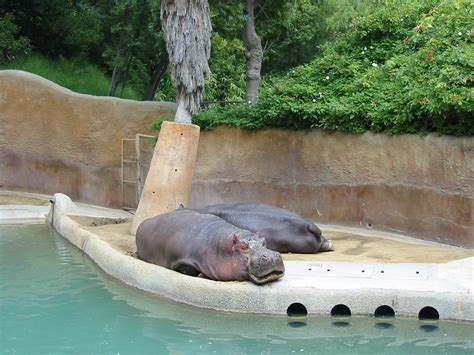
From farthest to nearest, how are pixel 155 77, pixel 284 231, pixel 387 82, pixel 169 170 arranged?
pixel 155 77 < pixel 387 82 < pixel 169 170 < pixel 284 231

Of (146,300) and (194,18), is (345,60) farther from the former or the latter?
(146,300)

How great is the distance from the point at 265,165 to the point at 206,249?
4458 millimetres

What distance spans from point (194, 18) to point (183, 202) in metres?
2.78

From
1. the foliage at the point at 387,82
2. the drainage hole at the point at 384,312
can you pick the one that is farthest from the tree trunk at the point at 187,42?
the drainage hole at the point at 384,312

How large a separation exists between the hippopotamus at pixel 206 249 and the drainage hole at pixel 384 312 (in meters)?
1.02

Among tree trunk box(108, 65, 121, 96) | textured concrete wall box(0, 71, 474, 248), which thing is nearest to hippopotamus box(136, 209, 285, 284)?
textured concrete wall box(0, 71, 474, 248)

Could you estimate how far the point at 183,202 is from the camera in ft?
38.3

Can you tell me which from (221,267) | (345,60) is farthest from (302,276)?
(345,60)

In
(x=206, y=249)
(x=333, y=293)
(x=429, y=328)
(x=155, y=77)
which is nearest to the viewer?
(x=429, y=328)

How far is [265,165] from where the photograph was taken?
43.0ft

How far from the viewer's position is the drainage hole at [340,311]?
791cm

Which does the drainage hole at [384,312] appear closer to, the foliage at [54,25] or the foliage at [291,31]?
the foliage at [291,31]

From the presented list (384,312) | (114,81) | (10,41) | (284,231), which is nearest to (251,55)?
(114,81)

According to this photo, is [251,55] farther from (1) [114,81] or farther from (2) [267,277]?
(2) [267,277]
